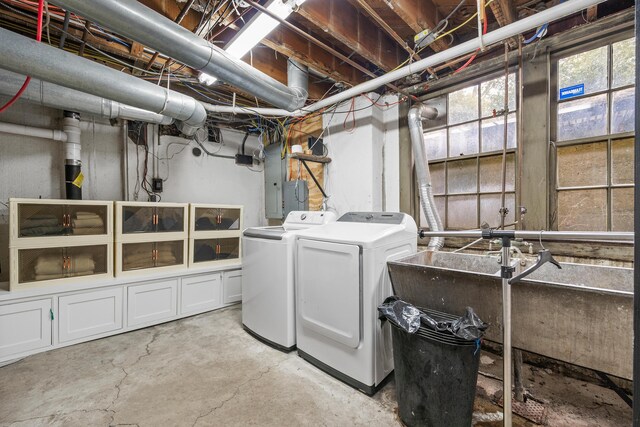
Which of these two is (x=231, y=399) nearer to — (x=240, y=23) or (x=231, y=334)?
(x=231, y=334)

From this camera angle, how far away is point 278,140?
4.48 meters

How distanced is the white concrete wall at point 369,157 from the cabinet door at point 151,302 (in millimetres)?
2266

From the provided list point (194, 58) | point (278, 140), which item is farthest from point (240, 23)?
point (278, 140)

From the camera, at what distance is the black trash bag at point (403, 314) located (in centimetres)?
154

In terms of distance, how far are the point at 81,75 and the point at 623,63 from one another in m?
3.88

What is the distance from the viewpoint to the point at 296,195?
3984 millimetres

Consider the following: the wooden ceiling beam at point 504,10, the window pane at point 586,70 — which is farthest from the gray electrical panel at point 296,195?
the window pane at point 586,70

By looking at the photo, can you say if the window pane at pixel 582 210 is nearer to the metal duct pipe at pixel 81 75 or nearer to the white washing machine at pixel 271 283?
the white washing machine at pixel 271 283

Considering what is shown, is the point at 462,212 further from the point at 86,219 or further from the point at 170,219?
the point at 86,219

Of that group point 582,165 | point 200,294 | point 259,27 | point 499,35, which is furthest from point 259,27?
point 200,294

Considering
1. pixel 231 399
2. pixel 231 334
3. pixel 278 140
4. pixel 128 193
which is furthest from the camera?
pixel 278 140

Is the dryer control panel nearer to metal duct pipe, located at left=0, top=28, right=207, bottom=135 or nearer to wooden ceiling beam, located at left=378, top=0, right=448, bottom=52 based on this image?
wooden ceiling beam, located at left=378, top=0, right=448, bottom=52

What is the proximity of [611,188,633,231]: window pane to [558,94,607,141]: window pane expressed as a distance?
461mm

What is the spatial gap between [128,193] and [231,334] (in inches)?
88.3
